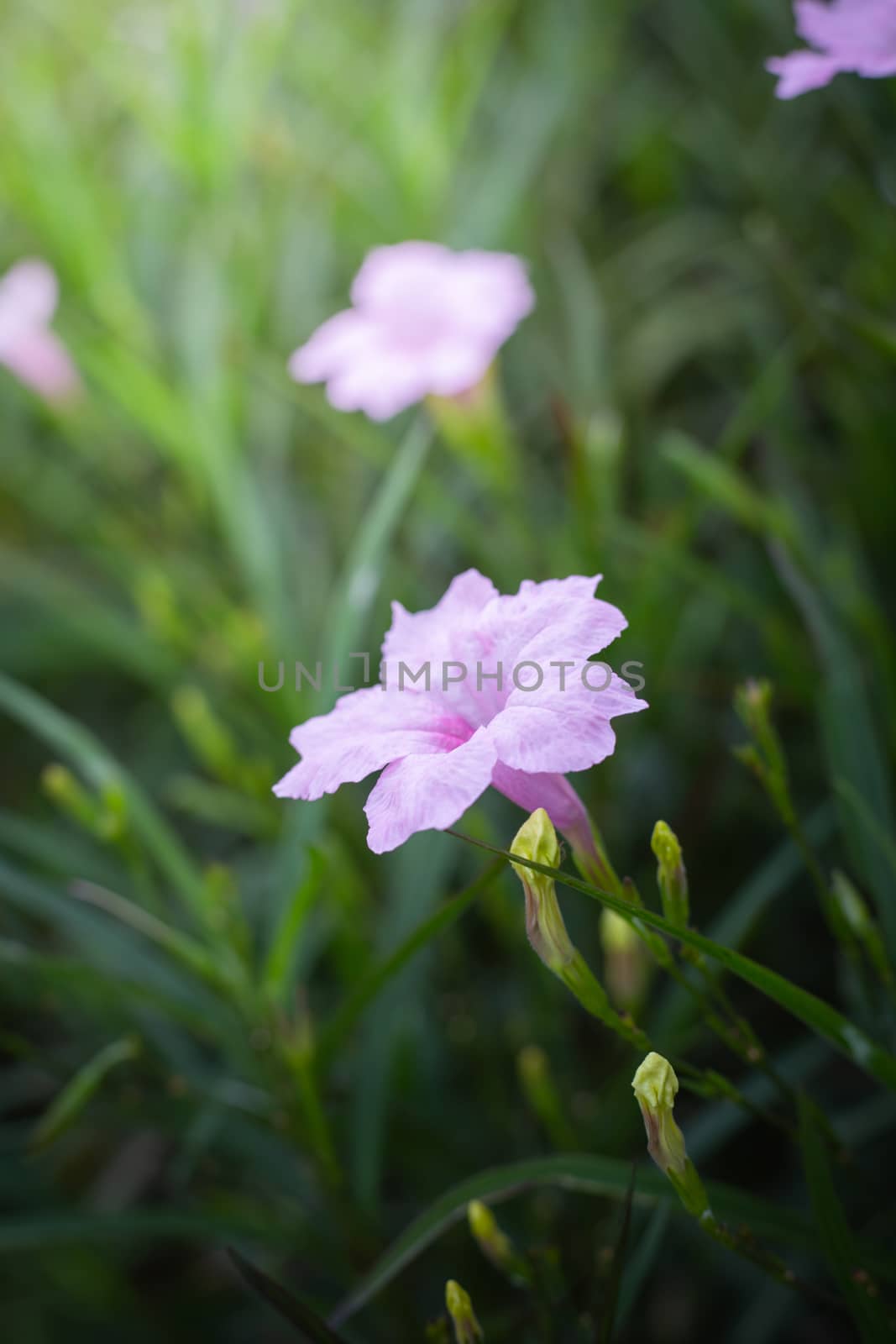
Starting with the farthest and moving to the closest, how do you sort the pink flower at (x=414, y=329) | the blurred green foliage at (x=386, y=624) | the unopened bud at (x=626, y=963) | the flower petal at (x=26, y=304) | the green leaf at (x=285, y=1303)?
the flower petal at (x=26, y=304) → the pink flower at (x=414, y=329) → the blurred green foliage at (x=386, y=624) → the unopened bud at (x=626, y=963) → the green leaf at (x=285, y=1303)

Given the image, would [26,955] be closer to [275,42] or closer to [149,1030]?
[149,1030]

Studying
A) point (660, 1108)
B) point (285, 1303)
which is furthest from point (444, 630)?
point (285, 1303)

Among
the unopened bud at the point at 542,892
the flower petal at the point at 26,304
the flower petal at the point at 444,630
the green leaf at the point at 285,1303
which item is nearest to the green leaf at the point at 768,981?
the unopened bud at the point at 542,892

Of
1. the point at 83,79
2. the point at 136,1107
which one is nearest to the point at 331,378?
the point at 136,1107

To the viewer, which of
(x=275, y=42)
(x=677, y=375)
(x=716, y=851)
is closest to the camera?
(x=716, y=851)

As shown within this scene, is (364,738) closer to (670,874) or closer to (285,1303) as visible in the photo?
(670,874)

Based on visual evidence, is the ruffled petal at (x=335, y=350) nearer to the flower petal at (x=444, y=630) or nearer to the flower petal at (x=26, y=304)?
the flower petal at (x=26, y=304)
